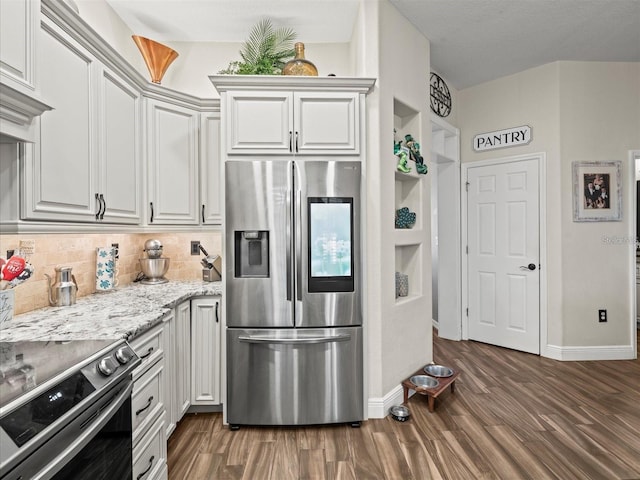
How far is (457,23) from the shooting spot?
2891 mm

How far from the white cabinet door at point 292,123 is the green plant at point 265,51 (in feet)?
1.00

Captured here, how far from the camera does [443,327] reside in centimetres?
428

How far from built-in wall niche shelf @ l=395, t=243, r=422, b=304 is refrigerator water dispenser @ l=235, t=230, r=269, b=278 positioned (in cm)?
119

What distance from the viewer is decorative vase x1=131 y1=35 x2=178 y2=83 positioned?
8.52ft

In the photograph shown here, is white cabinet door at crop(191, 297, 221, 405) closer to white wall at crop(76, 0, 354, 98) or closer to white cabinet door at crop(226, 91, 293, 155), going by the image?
white cabinet door at crop(226, 91, 293, 155)

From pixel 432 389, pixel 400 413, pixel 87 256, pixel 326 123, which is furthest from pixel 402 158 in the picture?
pixel 87 256

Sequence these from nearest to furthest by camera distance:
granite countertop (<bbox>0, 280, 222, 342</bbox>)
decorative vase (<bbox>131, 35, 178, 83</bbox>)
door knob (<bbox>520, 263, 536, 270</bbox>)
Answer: granite countertop (<bbox>0, 280, 222, 342</bbox>), decorative vase (<bbox>131, 35, 178, 83</bbox>), door knob (<bbox>520, 263, 536, 270</bbox>)

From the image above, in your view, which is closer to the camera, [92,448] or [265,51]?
[92,448]

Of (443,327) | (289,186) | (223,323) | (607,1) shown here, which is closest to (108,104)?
(289,186)

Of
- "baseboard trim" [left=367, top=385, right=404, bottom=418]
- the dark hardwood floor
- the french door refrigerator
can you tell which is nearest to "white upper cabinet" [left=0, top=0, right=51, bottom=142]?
the french door refrigerator

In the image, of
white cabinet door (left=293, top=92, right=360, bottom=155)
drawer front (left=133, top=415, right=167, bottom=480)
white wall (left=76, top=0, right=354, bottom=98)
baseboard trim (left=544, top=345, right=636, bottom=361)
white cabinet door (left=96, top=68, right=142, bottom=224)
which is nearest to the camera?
drawer front (left=133, top=415, right=167, bottom=480)

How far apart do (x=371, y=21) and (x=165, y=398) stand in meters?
2.79

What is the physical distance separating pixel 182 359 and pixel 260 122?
1639 millimetres

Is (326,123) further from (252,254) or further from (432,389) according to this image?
(432,389)
